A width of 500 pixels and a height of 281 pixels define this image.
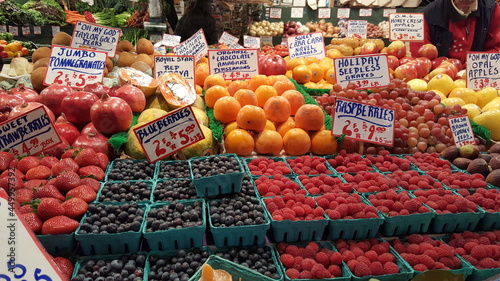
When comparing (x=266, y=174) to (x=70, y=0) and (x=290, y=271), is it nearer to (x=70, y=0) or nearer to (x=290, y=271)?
(x=290, y=271)

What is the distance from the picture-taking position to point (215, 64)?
315 cm

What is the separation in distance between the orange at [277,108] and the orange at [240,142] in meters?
0.27

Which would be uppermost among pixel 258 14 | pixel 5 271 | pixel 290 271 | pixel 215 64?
pixel 258 14

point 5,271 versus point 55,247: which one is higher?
point 5,271

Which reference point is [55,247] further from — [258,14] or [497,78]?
[258,14]

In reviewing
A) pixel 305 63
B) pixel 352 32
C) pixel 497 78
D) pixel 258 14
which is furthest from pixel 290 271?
pixel 258 14

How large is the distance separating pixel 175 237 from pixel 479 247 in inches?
49.7

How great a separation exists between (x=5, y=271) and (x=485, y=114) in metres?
3.02

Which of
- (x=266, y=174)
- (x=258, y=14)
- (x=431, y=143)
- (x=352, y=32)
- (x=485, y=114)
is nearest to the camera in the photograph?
(x=266, y=174)

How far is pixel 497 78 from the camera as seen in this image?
10.8ft

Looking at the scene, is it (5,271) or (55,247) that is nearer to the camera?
(5,271)

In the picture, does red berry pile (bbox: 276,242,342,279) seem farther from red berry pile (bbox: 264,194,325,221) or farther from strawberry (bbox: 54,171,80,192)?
strawberry (bbox: 54,171,80,192)

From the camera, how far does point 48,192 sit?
1.49 m

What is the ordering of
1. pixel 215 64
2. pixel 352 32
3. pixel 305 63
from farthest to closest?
1. pixel 352 32
2. pixel 305 63
3. pixel 215 64
